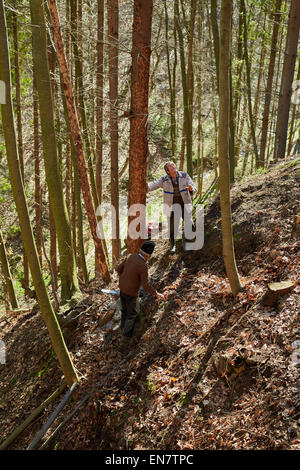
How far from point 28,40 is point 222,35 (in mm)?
7475

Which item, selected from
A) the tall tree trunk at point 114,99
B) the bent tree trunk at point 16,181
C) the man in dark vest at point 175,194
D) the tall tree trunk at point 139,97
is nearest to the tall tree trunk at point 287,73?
the man in dark vest at point 175,194

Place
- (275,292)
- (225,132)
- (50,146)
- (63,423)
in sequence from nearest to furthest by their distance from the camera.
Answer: (225,132), (275,292), (63,423), (50,146)

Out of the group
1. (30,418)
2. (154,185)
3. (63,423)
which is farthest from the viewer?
(154,185)

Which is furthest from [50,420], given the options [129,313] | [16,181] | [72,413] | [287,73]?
[287,73]

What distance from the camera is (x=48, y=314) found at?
176 inches

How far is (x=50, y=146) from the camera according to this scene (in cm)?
558

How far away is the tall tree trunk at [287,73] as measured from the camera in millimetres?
8086

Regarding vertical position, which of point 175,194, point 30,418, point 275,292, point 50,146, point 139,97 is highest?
point 139,97

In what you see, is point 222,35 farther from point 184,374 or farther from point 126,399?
point 126,399

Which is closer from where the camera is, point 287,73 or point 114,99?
point 114,99

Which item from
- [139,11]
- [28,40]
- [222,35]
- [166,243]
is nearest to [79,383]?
[166,243]

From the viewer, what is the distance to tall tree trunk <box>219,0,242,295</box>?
3771mm

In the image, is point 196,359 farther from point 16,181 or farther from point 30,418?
point 16,181

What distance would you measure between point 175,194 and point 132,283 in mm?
2236
